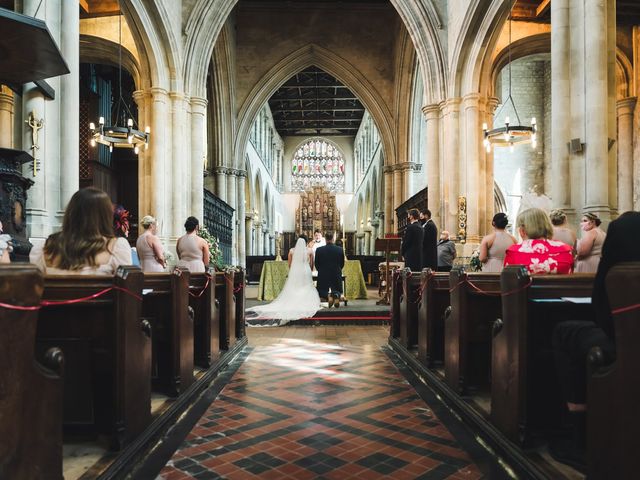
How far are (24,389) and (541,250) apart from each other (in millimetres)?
3256

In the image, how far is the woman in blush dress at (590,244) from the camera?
17.3ft

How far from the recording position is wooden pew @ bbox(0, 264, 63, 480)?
4.99 ft

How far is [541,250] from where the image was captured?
12.0ft

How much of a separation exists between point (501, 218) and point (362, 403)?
2.70 metres

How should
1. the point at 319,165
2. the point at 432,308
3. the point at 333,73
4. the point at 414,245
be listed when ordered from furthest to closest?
the point at 319,165, the point at 333,73, the point at 414,245, the point at 432,308

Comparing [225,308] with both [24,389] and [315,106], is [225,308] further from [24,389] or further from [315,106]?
[315,106]

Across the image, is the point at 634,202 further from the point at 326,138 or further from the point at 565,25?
the point at 326,138

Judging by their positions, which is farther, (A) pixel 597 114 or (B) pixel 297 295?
(B) pixel 297 295

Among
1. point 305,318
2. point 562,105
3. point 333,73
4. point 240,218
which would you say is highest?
point 333,73

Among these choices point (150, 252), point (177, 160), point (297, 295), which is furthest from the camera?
point (177, 160)

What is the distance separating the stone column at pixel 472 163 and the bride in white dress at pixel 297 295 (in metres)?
3.50

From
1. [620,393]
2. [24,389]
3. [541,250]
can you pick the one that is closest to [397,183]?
[541,250]

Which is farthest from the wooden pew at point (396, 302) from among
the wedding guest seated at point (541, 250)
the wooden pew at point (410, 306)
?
the wedding guest seated at point (541, 250)

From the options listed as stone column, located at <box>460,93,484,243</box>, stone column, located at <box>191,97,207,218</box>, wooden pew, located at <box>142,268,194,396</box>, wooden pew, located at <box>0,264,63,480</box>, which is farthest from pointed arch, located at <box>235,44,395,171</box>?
wooden pew, located at <box>0,264,63,480</box>
